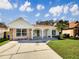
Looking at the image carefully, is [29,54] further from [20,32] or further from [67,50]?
[20,32]

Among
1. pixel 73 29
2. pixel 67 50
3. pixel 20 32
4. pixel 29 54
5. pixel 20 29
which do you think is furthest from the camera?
pixel 73 29

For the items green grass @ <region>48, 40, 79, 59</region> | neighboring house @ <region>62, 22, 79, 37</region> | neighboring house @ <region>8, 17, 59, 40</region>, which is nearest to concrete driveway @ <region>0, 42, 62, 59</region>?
green grass @ <region>48, 40, 79, 59</region>

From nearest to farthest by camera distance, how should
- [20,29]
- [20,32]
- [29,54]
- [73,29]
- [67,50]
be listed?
[29,54] < [67,50] < [20,32] < [20,29] < [73,29]

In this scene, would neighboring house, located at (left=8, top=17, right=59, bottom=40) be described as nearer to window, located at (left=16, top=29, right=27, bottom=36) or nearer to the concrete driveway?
window, located at (left=16, top=29, right=27, bottom=36)

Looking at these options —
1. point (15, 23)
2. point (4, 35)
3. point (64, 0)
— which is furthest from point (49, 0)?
point (4, 35)

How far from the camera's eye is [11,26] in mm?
42188

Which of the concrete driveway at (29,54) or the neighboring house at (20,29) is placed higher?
the neighboring house at (20,29)

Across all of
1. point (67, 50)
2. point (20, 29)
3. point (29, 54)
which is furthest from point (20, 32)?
point (29, 54)

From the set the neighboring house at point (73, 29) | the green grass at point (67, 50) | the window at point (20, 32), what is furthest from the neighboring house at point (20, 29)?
the green grass at point (67, 50)

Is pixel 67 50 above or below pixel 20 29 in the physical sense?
below

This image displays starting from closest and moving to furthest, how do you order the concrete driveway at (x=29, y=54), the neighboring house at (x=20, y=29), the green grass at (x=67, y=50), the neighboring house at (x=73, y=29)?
the green grass at (x=67, y=50)
the concrete driveway at (x=29, y=54)
the neighboring house at (x=20, y=29)
the neighboring house at (x=73, y=29)

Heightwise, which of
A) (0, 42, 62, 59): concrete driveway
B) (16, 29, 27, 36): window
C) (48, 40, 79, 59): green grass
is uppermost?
(16, 29, 27, 36): window

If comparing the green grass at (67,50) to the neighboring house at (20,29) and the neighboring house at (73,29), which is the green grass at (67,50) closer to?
the neighboring house at (20,29)

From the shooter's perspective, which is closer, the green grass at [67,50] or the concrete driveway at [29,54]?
the green grass at [67,50]
